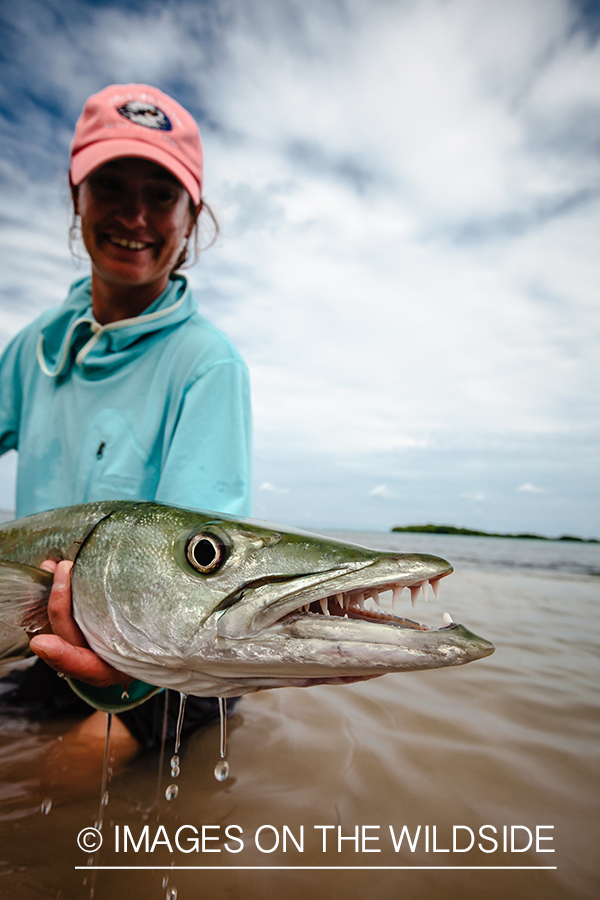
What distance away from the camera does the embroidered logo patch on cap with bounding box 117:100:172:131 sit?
8.09 ft

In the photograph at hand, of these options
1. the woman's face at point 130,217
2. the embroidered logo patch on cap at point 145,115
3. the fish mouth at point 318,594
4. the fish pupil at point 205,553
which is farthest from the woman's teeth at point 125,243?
the fish mouth at point 318,594

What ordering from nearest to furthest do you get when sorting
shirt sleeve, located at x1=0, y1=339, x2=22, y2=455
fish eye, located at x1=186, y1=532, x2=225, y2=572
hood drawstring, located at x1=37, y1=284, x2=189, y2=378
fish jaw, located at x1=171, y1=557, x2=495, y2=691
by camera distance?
1. fish jaw, located at x1=171, y1=557, x2=495, y2=691
2. fish eye, located at x1=186, y1=532, x2=225, y2=572
3. hood drawstring, located at x1=37, y1=284, x2=189, y2=378
4. shirt sleeve, located at x1=0, y1=339, x2=22, y2=455

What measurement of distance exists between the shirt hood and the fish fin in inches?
55.1

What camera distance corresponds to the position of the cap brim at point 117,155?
7.84 ft

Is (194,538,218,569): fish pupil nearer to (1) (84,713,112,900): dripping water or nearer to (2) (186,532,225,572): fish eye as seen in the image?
(2) (186,532,225,572): fish eye

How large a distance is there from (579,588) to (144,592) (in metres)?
9.15

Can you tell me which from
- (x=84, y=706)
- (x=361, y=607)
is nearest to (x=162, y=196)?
(x=361, y=607)

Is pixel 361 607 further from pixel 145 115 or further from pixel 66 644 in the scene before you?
pixel 145 115

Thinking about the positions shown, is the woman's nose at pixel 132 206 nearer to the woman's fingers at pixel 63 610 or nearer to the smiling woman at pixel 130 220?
the smiling woman at pixel 130 220

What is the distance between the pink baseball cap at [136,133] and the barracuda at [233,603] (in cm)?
183

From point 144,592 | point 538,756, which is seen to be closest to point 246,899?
point 144,592

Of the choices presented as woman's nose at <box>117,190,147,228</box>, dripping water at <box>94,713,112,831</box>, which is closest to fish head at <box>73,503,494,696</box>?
dripping water at <box>94,713,112,831</box>

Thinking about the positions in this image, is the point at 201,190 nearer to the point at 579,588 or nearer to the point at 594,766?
the point at 594,766

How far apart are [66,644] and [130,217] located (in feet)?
6.78
